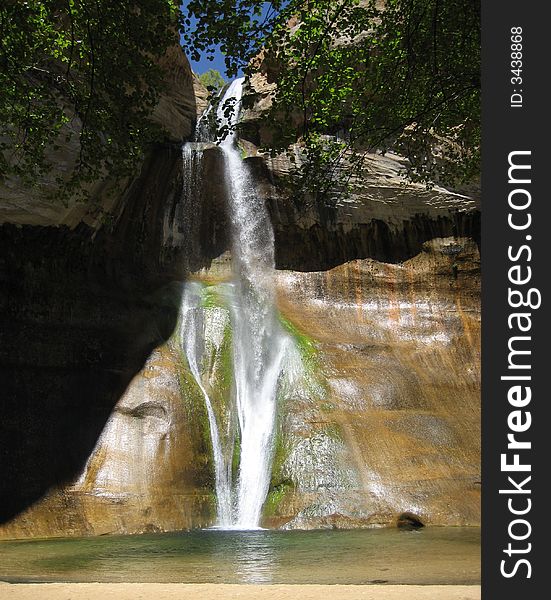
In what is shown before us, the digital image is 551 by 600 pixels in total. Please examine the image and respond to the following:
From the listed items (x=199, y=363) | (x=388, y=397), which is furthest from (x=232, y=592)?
(x=199, y=363)

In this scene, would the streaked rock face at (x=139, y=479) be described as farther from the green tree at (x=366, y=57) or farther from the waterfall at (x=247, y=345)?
the green tree at (x=366, y=57)

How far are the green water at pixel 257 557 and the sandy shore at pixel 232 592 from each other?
1106 mm

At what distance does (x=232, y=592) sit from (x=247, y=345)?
14880 millimetres

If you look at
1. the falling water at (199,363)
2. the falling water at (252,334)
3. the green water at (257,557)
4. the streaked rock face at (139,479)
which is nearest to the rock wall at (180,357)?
the streaked rock face at (139,479)

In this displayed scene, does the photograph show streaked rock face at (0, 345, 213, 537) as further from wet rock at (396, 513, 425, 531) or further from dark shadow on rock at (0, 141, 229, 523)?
wet rock at (396, 513, 425, 531)

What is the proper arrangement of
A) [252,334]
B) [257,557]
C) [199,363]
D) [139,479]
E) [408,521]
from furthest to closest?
1. [252,334]
2. [199,363]
3. [139,479]
4. [408,521]
5. [257,557]

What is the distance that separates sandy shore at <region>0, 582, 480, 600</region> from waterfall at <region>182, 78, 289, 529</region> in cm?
734

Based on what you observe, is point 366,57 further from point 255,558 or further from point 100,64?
point 255,558

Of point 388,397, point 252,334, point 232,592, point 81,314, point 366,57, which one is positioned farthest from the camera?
point 252,334

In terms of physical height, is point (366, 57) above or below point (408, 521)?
above

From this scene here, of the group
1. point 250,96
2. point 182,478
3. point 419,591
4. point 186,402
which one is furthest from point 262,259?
point 419,591

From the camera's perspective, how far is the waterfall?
16844 millimetres

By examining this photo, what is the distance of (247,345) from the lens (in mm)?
21109

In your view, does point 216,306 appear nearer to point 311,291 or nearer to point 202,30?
point 311,291
